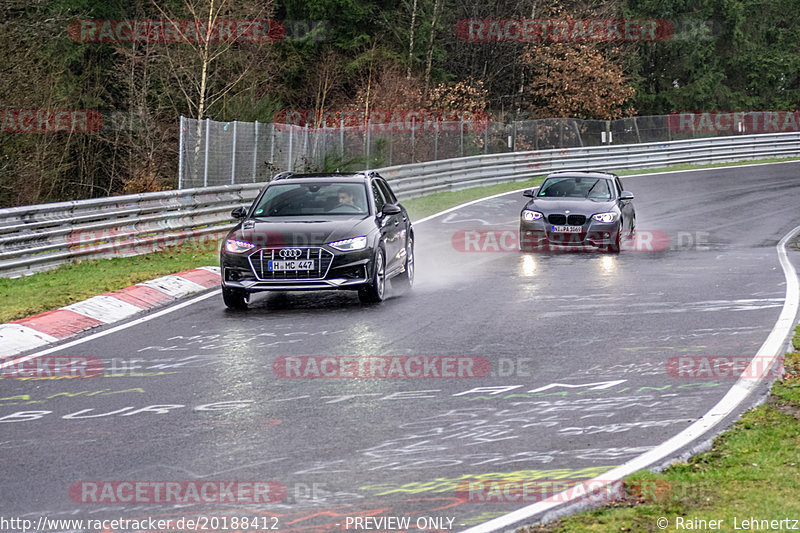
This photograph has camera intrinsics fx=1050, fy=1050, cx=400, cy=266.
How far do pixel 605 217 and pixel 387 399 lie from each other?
38.7 feet

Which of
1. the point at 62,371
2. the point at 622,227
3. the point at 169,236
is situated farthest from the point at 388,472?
the point at 622,227

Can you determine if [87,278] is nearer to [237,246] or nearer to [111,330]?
[237,246]

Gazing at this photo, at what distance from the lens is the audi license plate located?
12.9 metres

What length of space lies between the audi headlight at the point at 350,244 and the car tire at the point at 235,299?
4.32 ft

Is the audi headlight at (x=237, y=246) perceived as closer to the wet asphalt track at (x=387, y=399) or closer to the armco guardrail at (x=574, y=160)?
the wet asphalt track at (x=387, y=399)

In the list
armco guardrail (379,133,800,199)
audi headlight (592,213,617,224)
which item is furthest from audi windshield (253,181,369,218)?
armco guardrail (379,133,800,199)

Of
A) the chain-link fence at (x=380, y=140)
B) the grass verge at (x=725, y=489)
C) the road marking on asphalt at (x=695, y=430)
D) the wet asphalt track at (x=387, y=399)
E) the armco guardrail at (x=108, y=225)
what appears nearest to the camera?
the grass verge at (x=725, y=489)

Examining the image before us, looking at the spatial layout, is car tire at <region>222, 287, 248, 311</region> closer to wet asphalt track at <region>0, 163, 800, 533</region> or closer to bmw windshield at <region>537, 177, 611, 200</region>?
wet asphalt track at <region>0, 163, 800, 533</region>

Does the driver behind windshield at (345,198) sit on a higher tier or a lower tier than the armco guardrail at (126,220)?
higher

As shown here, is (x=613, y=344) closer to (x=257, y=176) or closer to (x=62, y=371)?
(x=62, y=371)

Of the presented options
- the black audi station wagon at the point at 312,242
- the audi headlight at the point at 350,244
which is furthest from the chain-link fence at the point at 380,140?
the audi headlight at the point at 350,244

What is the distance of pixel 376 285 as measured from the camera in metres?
13.3

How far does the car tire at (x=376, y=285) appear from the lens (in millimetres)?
13234

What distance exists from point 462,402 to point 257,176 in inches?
690
